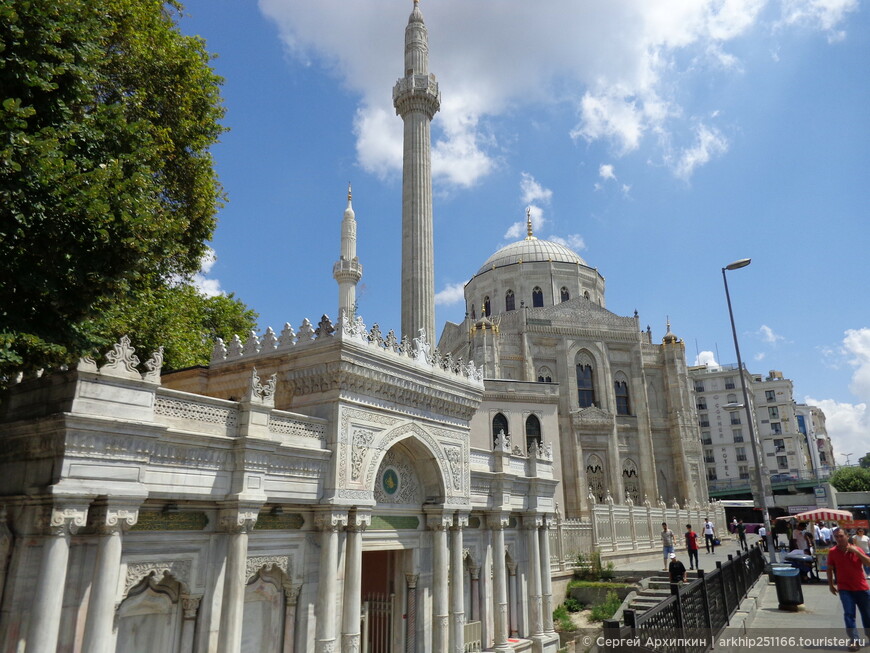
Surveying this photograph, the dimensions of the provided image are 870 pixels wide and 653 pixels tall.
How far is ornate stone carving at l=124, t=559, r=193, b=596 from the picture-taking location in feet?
27.2

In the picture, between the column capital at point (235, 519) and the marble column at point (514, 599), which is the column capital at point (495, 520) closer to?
the marble column at point (514, 599)

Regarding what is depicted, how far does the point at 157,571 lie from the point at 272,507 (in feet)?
6.94

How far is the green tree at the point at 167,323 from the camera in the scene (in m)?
13.7

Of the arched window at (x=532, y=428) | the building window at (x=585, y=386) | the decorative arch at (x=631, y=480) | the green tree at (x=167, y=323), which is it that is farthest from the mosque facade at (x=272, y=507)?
the decorative arch at (x=631, y=480)

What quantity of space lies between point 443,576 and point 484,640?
2.55 meters

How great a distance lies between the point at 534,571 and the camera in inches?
665

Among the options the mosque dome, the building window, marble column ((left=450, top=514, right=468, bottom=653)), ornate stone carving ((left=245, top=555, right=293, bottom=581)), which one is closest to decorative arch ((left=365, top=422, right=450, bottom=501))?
marble column ((left=450, top=514, right=468, bottom=653))

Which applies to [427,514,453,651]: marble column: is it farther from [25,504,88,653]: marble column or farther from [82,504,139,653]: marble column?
[25,504,88,653]: marble column

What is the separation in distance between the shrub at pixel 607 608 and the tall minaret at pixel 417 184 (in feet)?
34.2

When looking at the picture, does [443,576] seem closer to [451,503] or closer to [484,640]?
[451,503]

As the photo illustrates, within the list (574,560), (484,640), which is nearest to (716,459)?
(574,560)

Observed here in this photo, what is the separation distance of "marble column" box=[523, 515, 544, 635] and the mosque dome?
30369 millimetres

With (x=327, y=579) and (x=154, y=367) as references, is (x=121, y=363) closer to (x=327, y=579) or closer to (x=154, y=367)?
(x=154, y=367)

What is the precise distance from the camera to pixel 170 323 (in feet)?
53.9
